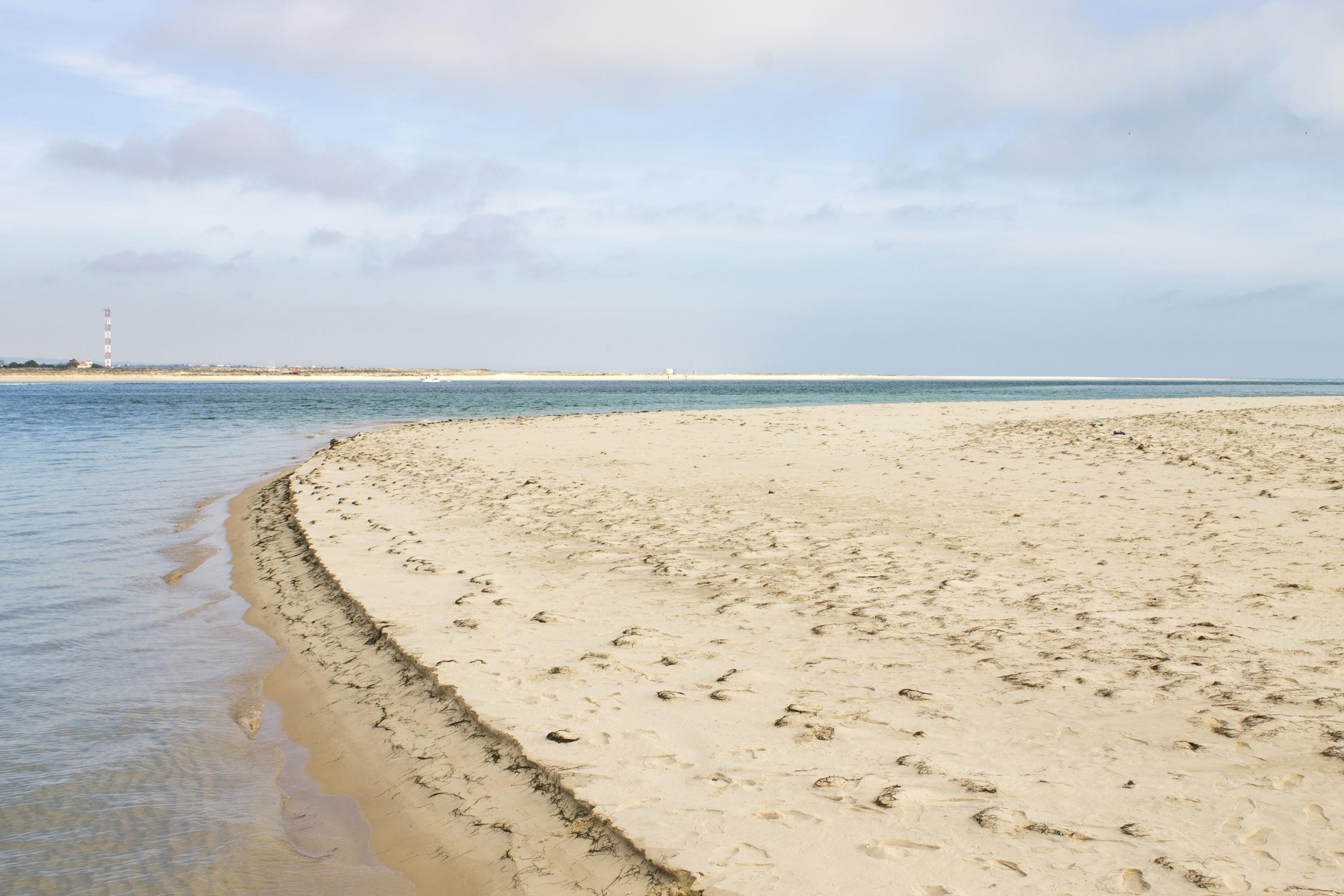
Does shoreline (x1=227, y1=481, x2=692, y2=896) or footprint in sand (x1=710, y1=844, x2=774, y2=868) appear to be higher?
footprint in sand (x1=710, y1=844, x2=774, y2=868)

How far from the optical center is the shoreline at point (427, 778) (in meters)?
3.30

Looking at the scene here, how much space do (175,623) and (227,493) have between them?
8742 millimetres

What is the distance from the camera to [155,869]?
11.6 feet

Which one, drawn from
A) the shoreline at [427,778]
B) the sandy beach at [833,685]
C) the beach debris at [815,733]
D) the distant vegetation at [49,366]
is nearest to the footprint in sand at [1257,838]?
the sandy beach at [833,685]

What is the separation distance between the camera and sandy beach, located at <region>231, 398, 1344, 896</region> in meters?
3.18

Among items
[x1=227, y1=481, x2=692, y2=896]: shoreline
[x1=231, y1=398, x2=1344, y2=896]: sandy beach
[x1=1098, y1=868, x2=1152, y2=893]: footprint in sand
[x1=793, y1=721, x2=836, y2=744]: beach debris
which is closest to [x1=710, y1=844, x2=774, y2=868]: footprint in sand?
[x1=231, y1=398, x2=1344, y2=896]: sandy beach

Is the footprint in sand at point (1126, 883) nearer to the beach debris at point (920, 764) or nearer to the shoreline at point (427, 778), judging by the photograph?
the beach debris at point (920, 764)

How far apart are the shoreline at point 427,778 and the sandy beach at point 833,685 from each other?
2 cm

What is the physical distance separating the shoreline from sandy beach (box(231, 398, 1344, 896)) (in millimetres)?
19

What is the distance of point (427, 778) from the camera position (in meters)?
4.18

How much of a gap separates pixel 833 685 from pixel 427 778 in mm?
2186

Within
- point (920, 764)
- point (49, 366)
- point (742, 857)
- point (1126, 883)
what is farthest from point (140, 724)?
point (49, 366)

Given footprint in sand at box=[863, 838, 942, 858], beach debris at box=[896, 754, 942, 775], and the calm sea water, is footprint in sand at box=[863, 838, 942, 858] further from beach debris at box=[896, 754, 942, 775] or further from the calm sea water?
the calm sea water

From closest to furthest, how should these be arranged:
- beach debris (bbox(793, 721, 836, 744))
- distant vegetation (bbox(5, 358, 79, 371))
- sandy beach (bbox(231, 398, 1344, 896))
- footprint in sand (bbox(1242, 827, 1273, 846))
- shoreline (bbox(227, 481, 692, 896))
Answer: footprint in sand (bbox(1242, 827, 1273, 846)) < sandy beach (bbox(231, 398, 1344, 896)) < shoreline (bbox(227, 481, 692, 896)) < beach debris (bbox(793, 721, 836, 744)) < distant vegetation (bbox(5, 358, 79, 371))
